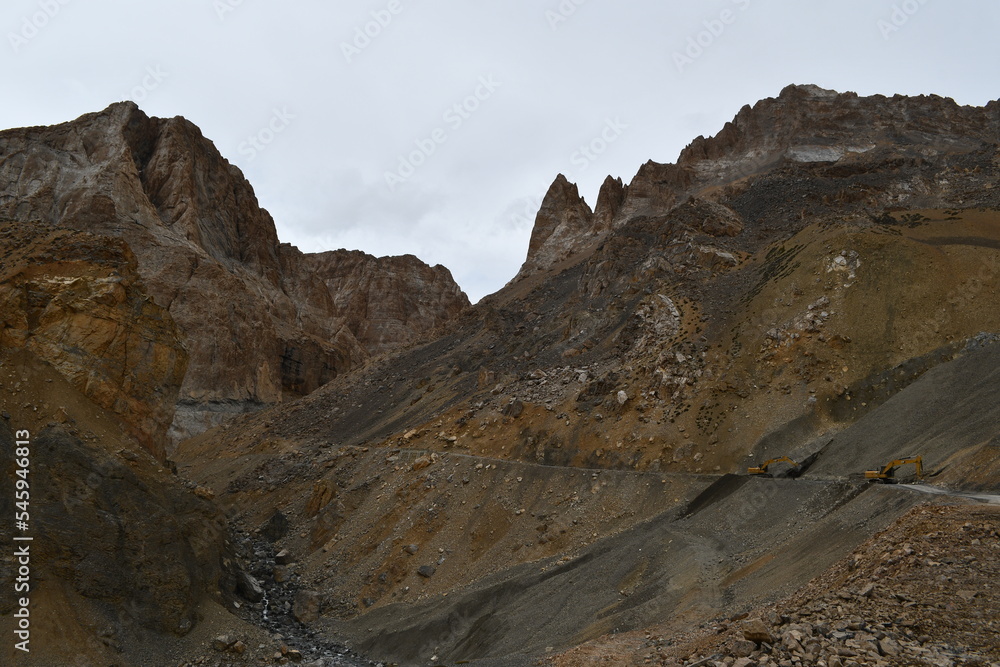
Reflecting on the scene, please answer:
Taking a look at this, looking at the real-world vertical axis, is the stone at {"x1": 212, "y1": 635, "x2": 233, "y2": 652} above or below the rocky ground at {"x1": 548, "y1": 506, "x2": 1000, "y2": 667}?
above

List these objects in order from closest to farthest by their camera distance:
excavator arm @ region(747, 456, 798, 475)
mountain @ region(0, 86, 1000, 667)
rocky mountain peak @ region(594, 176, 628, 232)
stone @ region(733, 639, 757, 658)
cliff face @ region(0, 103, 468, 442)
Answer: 1. stone @ region(733, 639, 757, 658)
2. mountain @ region(0, 86, 1000, 667)
3. excavator arm @ region(747, 456, 798, 475)
4. cliff face @ region(0, 103, 468, 442)
5. rocky mountain peak @ region(594, 176, 628, 232)

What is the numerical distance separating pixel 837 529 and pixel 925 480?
4147 mm

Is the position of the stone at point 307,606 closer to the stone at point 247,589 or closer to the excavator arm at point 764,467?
the stone at point 247,589

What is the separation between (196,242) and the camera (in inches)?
2913

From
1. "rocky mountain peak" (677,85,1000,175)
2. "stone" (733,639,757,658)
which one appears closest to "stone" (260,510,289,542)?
"stone" (733,639,757,658)

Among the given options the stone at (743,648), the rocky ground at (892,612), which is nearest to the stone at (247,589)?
the rocky ground at (892,612)

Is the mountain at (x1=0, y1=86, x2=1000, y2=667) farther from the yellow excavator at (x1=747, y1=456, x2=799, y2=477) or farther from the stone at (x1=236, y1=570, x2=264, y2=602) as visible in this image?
the yellow excavator at (x1=747, y1=456, x2=799, y2=477)

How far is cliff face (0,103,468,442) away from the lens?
6500 centimetres

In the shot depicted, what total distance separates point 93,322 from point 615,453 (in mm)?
23827

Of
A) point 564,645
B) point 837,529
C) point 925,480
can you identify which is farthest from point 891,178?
point 564,645

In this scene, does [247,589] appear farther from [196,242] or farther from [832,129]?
[832,129]

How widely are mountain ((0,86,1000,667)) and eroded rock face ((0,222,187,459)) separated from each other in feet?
0.39

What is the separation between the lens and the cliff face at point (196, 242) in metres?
65.0

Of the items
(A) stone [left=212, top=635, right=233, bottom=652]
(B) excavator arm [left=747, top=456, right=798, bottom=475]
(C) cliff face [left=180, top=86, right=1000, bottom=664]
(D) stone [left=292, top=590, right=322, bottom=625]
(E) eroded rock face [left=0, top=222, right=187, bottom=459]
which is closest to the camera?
(A) stone [left=212, top=635, right=233, bottom=652]
